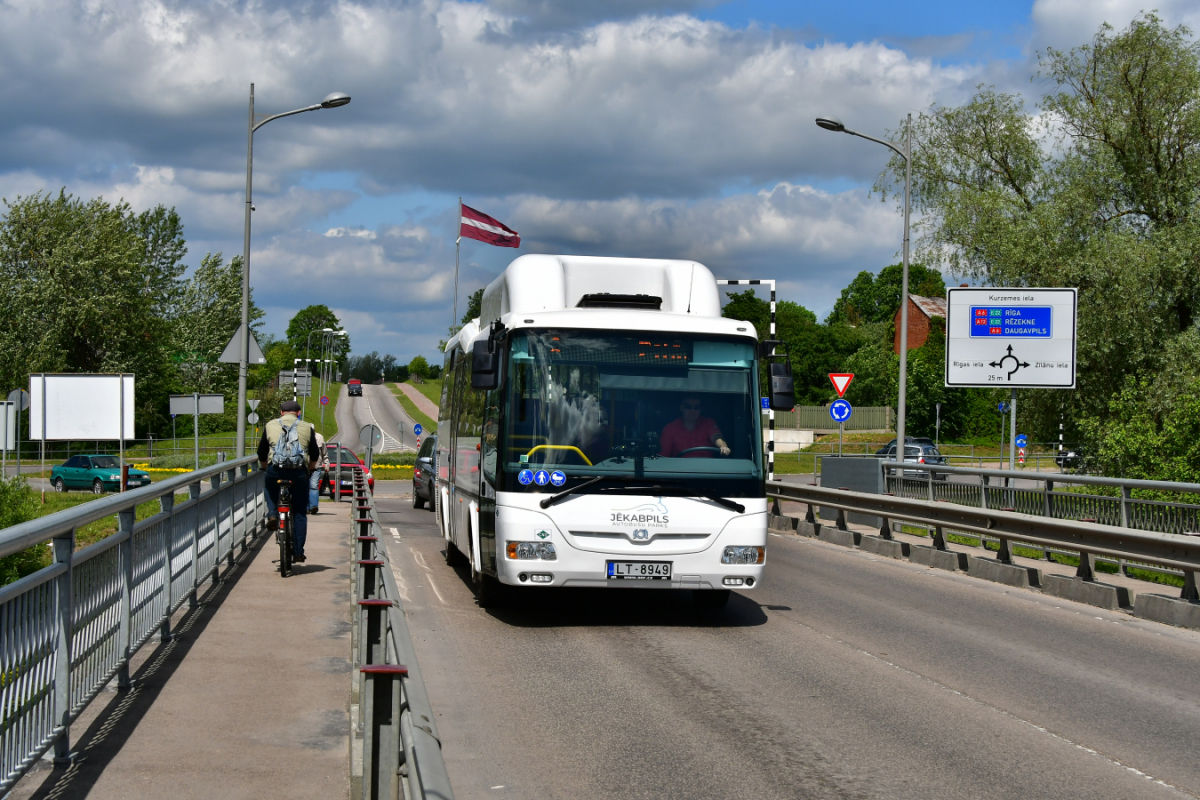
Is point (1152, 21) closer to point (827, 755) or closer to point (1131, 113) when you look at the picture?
point (1131, 113)

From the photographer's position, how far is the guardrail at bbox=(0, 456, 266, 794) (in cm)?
423

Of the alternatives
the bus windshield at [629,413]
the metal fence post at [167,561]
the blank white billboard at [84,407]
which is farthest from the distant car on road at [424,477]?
the metal fence post at [167,561]

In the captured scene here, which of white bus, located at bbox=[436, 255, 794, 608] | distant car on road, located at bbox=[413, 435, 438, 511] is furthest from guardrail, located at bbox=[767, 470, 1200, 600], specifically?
distant car on road, located at bbox=[413, 435, 438, 511]

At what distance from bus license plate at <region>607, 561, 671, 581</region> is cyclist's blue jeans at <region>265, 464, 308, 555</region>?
13.5 feet

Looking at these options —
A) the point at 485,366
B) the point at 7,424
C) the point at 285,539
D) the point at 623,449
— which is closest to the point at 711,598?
the point at 623,449

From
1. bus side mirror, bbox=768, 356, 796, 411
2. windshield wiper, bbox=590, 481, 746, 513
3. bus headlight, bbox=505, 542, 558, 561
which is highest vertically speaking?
bus side mirror, bbox=768, 356, 796, 411

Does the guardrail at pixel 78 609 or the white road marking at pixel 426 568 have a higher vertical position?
the guardrail at pixel 78 609

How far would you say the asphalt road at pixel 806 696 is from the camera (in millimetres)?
5543

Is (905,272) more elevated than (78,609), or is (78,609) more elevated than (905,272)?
(905,272)

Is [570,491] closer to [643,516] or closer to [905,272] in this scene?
[643,516]

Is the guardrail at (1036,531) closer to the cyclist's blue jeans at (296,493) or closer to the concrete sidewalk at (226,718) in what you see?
the concrete sidewalk at (226,718)

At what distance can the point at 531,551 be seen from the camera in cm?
948

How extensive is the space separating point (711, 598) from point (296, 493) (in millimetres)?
4555

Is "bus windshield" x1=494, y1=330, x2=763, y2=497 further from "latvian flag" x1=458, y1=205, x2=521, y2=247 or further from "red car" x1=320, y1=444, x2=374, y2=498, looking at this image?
"latvian flag" x1=458, y1=205, x2=521, y2=247
